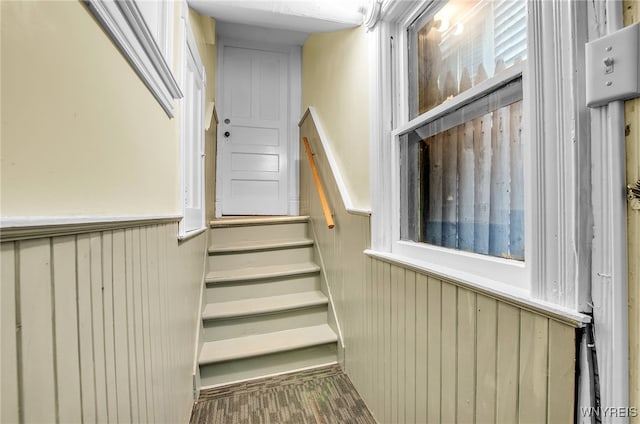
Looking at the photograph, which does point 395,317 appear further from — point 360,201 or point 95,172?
point 95,172

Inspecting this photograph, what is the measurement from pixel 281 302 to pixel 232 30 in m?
2.84

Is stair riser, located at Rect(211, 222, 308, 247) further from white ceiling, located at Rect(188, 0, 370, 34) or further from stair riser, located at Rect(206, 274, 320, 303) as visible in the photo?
white ceiling, located at Rect(188, 0, 370, 34)

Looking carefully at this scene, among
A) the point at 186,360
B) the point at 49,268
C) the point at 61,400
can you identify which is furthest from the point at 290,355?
the point at 49,268

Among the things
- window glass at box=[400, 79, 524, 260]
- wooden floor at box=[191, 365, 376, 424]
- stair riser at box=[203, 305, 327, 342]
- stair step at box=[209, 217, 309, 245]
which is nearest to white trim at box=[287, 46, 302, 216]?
stair step at box=[209, 217, 309, 245]

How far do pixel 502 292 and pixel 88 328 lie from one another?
3.06 feet

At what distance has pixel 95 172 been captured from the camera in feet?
1.96

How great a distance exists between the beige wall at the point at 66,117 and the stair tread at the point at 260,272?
1.32 m

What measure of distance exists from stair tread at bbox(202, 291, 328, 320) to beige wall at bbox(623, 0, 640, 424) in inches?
65.4

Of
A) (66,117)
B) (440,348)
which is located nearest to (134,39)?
(66,117)

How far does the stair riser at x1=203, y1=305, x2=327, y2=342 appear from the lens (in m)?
1.88

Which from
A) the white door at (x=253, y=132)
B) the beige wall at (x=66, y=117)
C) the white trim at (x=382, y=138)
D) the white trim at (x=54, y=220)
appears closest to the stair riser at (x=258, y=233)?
the white door at (x=253, y=132)

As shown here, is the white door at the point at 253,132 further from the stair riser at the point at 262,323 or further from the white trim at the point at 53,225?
the white trim at the point at 53,225

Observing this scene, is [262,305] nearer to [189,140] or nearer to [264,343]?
[264,343]

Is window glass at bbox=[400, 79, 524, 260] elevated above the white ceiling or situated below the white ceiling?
below
